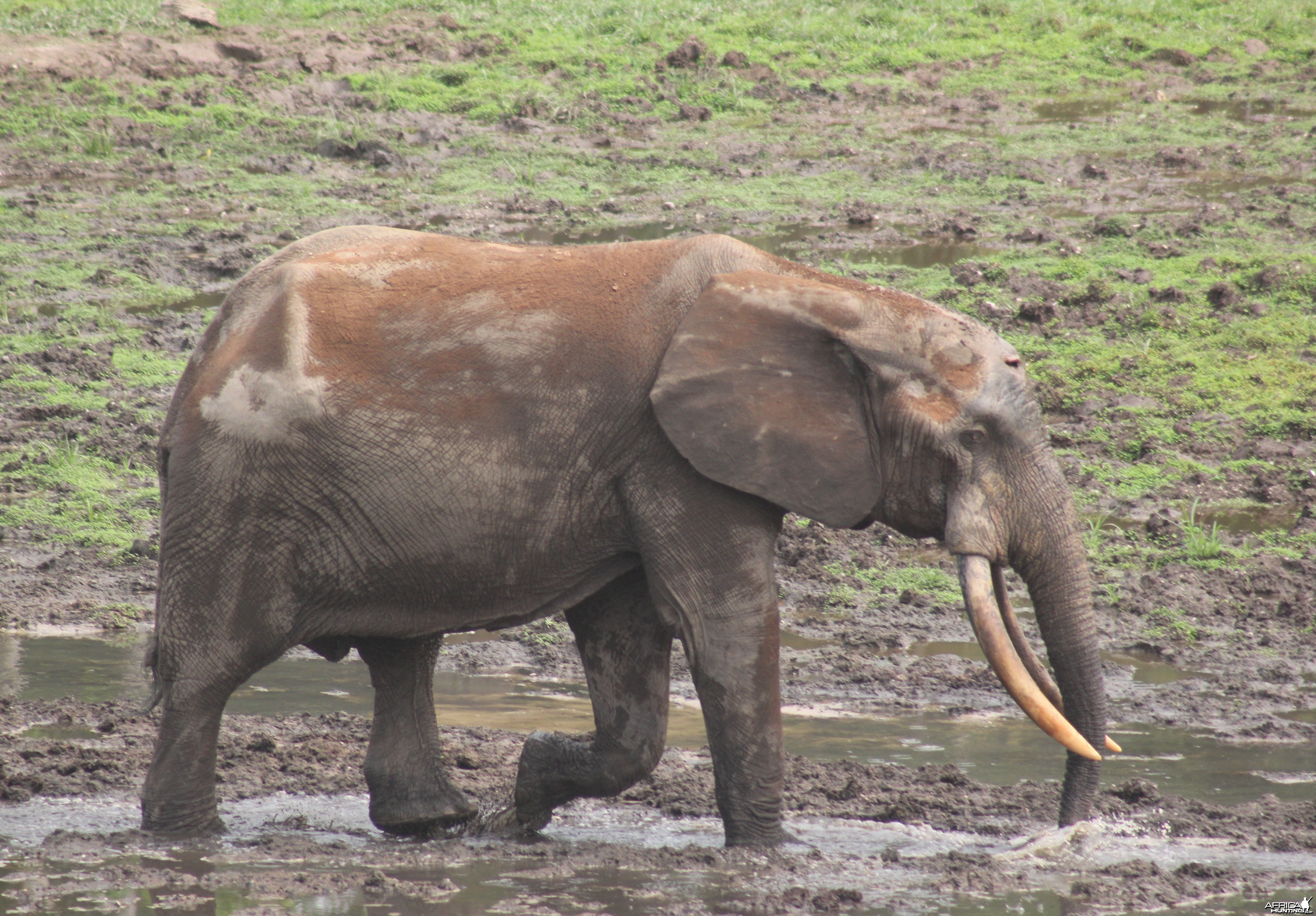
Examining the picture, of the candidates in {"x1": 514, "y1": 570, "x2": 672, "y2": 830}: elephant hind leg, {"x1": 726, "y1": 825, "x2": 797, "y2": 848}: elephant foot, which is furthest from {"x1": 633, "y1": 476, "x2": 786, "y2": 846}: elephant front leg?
{"x1": 514, "y1": 570, "x2": 672, "y2": 830}: elephant hind leg

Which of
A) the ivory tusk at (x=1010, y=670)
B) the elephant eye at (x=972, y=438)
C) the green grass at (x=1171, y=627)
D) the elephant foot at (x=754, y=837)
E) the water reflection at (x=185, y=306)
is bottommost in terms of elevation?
the elephant foot at (x=754, y=837)

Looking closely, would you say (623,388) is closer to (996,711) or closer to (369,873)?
(369,873)

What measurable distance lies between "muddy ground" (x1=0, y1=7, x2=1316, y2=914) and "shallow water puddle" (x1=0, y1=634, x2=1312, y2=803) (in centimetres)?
12

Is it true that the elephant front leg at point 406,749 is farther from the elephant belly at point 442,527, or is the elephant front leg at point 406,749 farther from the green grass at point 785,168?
the green grass at point 785,168

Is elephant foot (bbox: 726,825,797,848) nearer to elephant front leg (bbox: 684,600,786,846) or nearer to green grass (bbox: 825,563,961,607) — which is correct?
elephant front leg (bbox: 684,600,786,846)

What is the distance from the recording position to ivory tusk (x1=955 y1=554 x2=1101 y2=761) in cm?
497

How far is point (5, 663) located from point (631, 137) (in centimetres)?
950

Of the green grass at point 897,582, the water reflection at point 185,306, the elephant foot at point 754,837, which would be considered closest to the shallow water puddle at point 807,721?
the green grass at point 897,582

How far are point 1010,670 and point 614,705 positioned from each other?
4.30 ft

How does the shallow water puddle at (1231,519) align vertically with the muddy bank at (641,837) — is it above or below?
above

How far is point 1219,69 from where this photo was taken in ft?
58.0

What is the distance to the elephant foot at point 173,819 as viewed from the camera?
540cm

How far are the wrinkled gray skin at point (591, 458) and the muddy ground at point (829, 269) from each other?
689 mm

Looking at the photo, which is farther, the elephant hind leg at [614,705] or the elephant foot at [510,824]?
the elephant foot at [510,824]
